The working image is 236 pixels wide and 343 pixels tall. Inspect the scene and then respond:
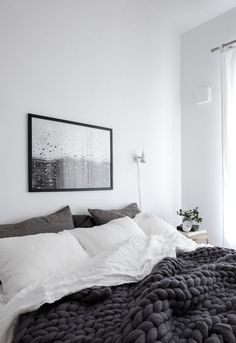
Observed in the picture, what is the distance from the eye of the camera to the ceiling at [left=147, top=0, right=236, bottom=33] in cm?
308

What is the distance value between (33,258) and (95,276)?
35 cm

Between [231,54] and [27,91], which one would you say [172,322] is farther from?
[231,54]

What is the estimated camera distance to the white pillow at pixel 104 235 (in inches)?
70.7

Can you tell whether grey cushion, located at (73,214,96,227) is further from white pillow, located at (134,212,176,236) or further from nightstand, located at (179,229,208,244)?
nightstand, located at (179,229,208,244)

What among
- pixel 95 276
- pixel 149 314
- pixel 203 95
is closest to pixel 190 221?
pixel 203 95

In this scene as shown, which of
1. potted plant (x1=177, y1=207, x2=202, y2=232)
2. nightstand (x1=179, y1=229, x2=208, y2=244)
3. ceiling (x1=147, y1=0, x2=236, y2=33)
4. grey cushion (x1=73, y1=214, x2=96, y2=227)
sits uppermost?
ceiling (x1=147, y1=0, x2=236, y2=33)

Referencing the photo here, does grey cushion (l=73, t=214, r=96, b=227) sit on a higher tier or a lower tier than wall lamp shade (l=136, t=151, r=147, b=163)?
lower

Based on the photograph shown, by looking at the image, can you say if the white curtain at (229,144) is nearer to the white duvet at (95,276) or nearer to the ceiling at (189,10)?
the ceiling at (189,10)

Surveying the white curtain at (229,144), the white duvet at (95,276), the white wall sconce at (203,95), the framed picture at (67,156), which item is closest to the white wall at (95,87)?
the framed picture at (67,156)

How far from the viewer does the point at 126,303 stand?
115cm

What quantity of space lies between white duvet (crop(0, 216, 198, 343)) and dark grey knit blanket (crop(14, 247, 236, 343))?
4 centimetres

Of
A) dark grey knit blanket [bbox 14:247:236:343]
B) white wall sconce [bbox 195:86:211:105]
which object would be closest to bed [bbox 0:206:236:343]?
dark grey knit blanket [bbox 14:247:236:343]

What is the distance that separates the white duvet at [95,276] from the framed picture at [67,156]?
833 millimetres

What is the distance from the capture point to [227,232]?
120 inches
